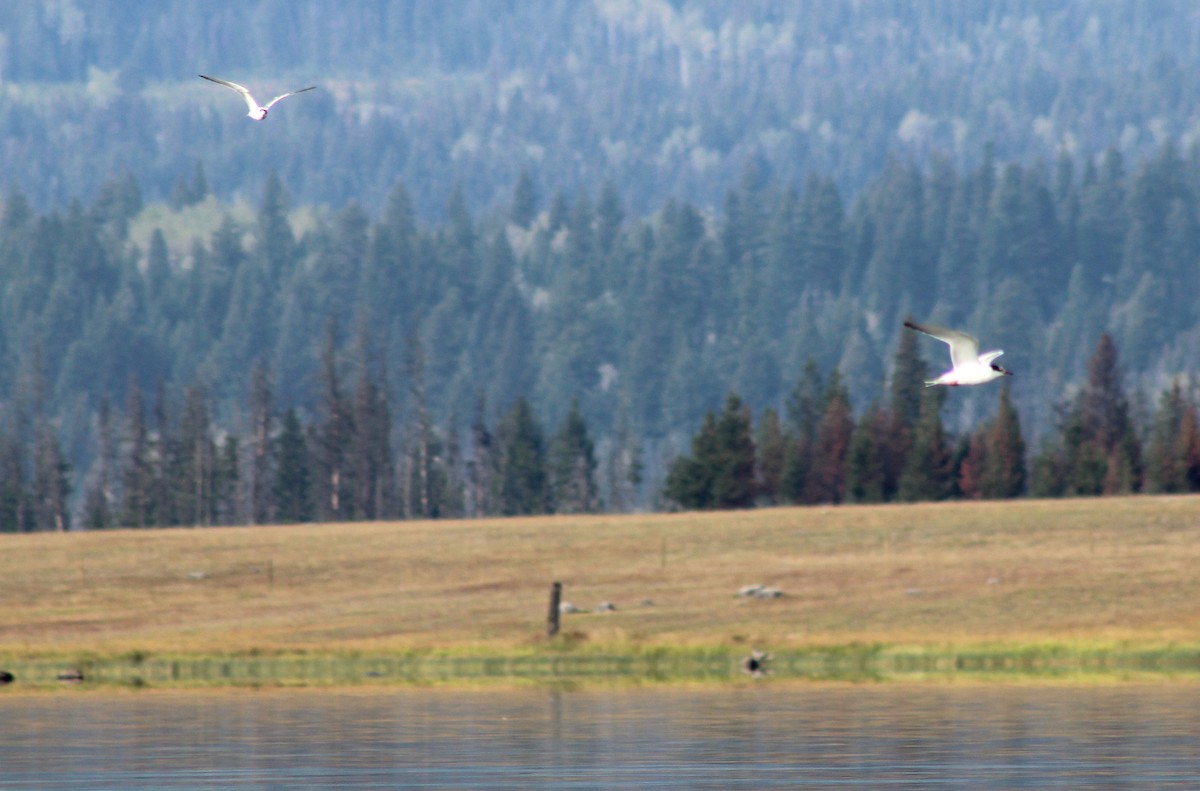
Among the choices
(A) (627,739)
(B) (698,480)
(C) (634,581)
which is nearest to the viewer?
(A) (627,739)

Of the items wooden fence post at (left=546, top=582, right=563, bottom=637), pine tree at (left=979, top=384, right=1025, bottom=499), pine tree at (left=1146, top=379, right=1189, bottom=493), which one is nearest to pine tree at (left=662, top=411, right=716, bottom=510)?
pine tree at (left=979, top=384, right=1025, bottom=499)

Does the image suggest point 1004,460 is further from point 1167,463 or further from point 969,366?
point 969,366

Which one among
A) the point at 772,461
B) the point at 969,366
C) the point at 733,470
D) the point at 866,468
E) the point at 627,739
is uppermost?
the point at 772,461

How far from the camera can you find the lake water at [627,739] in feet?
88.5

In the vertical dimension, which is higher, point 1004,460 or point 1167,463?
point 1004,460

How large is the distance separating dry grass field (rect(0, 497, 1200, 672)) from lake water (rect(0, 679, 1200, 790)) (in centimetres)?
1784

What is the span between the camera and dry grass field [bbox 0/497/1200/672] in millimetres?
66625

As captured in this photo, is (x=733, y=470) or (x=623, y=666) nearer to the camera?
(x=623, y=666)

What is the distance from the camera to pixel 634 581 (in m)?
83.4

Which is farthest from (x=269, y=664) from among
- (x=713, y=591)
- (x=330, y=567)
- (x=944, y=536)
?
(x=944, y=536)

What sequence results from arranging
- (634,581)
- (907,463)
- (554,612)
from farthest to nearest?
(907,463), (634,581), (554,612)

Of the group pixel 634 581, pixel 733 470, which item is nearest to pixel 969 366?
pixel 634 581

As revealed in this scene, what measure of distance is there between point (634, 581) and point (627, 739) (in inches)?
1978

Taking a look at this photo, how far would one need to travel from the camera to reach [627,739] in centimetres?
3319
